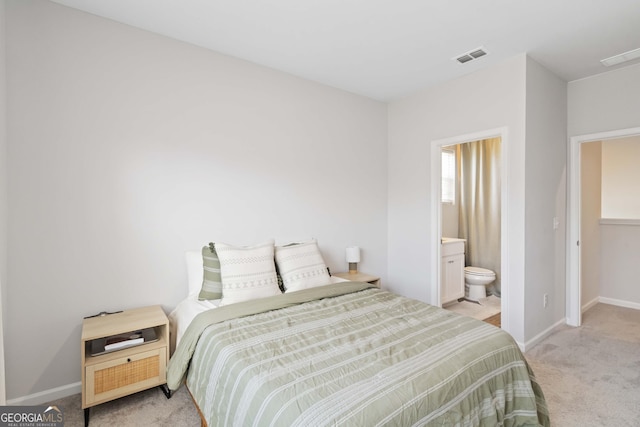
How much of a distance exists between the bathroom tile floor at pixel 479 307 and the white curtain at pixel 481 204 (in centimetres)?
26

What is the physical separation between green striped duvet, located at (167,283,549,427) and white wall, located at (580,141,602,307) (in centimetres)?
282

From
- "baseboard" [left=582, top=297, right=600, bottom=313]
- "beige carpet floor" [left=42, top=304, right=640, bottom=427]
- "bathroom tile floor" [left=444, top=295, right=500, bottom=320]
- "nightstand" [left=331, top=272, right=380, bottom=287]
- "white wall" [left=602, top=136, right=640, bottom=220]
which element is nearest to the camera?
"beige carpet floor" [left=42, top=304, right=640, bottom=427]

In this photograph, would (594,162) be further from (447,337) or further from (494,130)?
(447,337)

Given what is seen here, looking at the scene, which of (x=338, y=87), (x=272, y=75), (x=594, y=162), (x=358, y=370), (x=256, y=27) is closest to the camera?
(x=358, y=370)

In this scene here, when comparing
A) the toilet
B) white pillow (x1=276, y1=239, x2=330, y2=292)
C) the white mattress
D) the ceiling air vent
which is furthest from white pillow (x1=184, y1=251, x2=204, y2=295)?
the toilet

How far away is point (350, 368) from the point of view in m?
1.40

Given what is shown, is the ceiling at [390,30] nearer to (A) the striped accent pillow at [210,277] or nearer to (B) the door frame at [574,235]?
(B) the door frame at [574,235]

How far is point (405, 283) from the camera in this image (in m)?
3.83

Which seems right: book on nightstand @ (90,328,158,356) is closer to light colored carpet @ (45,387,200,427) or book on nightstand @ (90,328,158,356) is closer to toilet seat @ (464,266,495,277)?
light colored carpet @ (45,387,200,427)

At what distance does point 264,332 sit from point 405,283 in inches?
97.2

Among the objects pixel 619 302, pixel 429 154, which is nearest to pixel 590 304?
pixel 619 302

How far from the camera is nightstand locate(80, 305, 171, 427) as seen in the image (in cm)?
184

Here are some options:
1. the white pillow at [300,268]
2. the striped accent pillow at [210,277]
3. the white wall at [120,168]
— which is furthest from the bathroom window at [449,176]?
the striped accent pillow at [210,277]

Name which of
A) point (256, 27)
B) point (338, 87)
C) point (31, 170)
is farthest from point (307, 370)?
point (338, 87)
